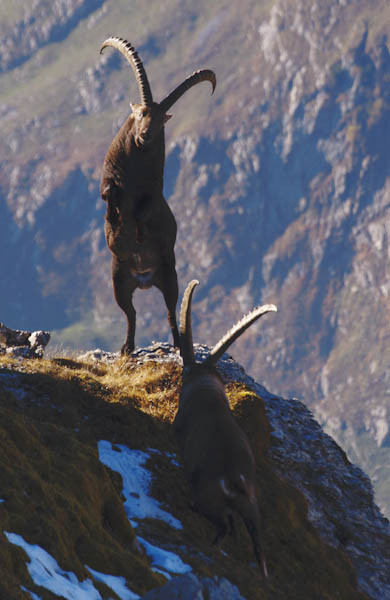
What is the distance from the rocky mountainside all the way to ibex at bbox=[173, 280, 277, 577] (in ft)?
1.58

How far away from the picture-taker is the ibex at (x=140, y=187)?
669 inches

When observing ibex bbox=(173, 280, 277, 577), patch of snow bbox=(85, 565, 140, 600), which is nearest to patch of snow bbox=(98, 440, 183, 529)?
ibex bbox=(173, 280, 277, 577)

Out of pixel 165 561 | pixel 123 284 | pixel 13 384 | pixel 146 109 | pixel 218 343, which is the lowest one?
pixel 165 561

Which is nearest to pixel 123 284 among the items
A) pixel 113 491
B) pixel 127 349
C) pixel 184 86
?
pixel 127 349

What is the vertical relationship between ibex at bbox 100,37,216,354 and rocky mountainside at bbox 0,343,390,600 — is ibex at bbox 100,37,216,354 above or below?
above

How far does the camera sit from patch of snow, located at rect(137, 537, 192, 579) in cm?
1015

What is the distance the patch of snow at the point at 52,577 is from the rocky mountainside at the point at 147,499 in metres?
0.02

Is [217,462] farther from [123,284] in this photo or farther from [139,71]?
[139,71]

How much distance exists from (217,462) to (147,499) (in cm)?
167

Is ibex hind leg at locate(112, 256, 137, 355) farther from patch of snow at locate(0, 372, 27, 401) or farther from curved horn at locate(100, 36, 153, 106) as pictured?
patch of snow at locate(0, 372, 27, 401)

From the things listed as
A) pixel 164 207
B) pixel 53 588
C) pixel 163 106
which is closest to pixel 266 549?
pixel 53 588

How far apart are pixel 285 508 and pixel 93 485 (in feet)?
14.9

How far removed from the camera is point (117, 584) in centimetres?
884

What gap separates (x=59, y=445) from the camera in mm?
11664
